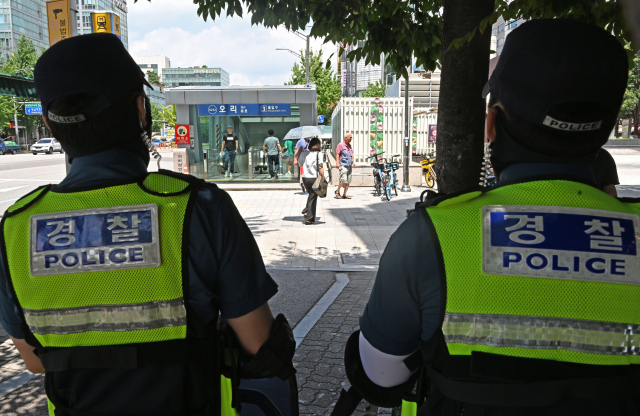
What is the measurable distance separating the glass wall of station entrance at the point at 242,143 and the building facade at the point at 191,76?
145767 mm

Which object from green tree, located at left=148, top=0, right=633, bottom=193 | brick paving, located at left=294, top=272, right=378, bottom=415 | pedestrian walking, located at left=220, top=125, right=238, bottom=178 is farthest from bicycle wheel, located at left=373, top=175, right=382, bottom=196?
green tree, located at left=148, top=0, right=633, bottom=193

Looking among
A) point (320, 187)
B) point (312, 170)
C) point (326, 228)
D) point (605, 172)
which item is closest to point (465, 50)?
point (605, 172)

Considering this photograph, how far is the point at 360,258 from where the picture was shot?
7.87m

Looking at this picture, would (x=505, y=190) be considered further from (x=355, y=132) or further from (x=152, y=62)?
(x=152, y=62)

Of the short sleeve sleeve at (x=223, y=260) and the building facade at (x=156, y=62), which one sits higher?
the building facade at (x=156, y=62)

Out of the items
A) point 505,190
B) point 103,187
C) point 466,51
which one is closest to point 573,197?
point 505,190

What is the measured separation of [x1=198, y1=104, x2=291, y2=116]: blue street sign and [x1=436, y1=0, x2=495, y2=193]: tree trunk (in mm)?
14819

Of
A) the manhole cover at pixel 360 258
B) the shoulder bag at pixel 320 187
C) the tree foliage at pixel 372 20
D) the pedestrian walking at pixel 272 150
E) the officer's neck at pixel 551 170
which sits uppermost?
the tree foliage at pixel 372 20

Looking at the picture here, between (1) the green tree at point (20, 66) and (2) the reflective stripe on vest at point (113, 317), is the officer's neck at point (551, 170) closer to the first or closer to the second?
(2) the reflective stripe on vest at point (113, 317)

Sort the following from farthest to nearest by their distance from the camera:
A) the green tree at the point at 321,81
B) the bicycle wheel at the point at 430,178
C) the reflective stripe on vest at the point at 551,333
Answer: the green tree at the point at 321,81
the bicycle wheel at the point at 430,178
the reflective stripe on vest at the point at 551,333

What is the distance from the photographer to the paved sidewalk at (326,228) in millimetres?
7902

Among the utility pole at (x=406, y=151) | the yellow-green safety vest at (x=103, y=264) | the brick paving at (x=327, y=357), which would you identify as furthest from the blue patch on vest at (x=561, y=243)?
the utility pole at (x=406, y=151)

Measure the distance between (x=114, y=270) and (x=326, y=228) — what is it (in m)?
8.90

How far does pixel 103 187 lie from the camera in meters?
1.43
